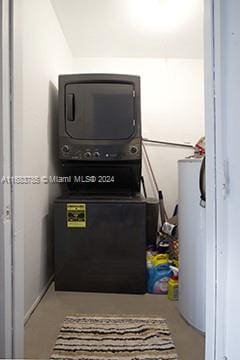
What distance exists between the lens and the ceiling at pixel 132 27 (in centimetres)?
227

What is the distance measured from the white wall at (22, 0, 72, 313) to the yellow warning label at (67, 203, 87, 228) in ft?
0.70

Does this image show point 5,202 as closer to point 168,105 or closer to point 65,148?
point 65,148

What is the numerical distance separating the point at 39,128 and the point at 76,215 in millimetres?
754

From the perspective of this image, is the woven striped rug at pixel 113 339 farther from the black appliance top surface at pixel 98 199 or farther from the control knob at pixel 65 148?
the control knob at pixel 65 148

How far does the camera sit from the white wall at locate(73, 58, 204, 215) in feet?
10.8

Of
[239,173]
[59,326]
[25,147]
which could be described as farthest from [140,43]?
[59,326]

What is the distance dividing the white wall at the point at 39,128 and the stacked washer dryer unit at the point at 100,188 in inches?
5.0

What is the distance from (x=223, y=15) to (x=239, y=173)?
1.68 feet

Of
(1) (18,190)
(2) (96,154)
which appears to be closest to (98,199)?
(2) (96,154)

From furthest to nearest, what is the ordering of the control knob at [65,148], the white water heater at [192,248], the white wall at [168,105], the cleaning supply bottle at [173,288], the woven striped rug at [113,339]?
the white wall at [168,105] < the control knob at [65,148] < the cleaning supply bottle at [173,288] < the white water heater at [192,248] < the woven striped rug at [113,339]

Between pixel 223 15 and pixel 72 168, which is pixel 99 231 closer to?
pixel 72 168

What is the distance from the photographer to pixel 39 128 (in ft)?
6.97

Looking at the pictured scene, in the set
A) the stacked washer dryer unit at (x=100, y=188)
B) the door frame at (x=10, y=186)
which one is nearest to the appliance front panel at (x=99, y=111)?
the stacked washer dryer unit at (x=100, y=188)

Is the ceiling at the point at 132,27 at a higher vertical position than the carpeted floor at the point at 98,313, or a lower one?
higher
